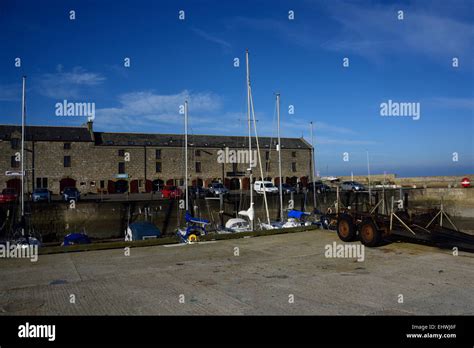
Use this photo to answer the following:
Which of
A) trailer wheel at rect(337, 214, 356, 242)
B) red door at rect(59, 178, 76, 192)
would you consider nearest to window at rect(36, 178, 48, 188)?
red door at rect(59, 178, 76, 192)

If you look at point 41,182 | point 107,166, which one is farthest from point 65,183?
point 107,166

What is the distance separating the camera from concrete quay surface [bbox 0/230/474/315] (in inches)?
262

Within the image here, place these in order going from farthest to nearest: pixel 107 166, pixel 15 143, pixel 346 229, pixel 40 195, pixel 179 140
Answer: pixel 179 140
pixel 107 166
pixel 15 143
pixel 40 195
pixel 346 229

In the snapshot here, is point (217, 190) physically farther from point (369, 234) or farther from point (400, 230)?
point (400, 230)

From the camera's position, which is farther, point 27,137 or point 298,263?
point 27,137

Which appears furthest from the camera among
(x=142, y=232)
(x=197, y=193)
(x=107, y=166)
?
(x=107, y=166)

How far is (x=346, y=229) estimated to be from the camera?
522 inches

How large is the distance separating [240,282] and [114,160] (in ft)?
155

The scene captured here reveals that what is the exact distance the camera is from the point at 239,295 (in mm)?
7414

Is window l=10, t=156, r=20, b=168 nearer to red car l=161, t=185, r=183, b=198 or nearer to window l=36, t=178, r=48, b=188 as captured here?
window l=36, t=178, r=48, b=188

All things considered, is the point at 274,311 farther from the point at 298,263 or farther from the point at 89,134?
the point at 89,134
